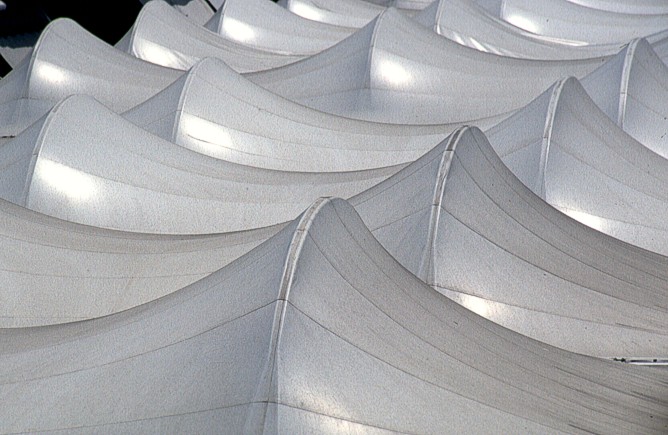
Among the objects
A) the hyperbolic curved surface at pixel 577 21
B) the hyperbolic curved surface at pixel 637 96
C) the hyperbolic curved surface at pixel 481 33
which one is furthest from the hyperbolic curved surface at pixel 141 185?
the hyperbolic curved surface at pixel 577 21

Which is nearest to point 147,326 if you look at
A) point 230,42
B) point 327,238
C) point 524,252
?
point 327,238

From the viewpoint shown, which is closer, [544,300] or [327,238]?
[327,238]

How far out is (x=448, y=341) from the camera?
27.0 feet

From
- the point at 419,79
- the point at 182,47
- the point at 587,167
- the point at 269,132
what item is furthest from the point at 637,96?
the point at 182,47

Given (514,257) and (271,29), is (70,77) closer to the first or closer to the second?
(271,29)

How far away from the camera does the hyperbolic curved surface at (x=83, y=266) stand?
1100 centimetres

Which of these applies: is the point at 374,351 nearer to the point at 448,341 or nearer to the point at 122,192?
the point at 448,341

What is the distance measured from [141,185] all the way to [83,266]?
2.38 m

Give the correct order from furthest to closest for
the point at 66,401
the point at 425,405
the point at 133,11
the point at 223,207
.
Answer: the point at 133,11 < the point at 223,207 < the point at 66,401 < the point at 425,405

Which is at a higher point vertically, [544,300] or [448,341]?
[544,300]

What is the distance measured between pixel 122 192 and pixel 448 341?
6.56 metres

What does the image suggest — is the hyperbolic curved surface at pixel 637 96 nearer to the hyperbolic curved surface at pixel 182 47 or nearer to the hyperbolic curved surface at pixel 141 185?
the hyperbolic curved surface at pixel 141 185

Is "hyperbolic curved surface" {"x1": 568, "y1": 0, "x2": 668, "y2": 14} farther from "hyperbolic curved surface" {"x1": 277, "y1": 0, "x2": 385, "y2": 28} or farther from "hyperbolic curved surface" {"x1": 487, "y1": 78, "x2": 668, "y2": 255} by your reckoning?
"hyperbolic curved surface" {"x1": 487, "y1": 78, "x2": 668, "y2": 255}

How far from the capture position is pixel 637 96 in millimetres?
14742
